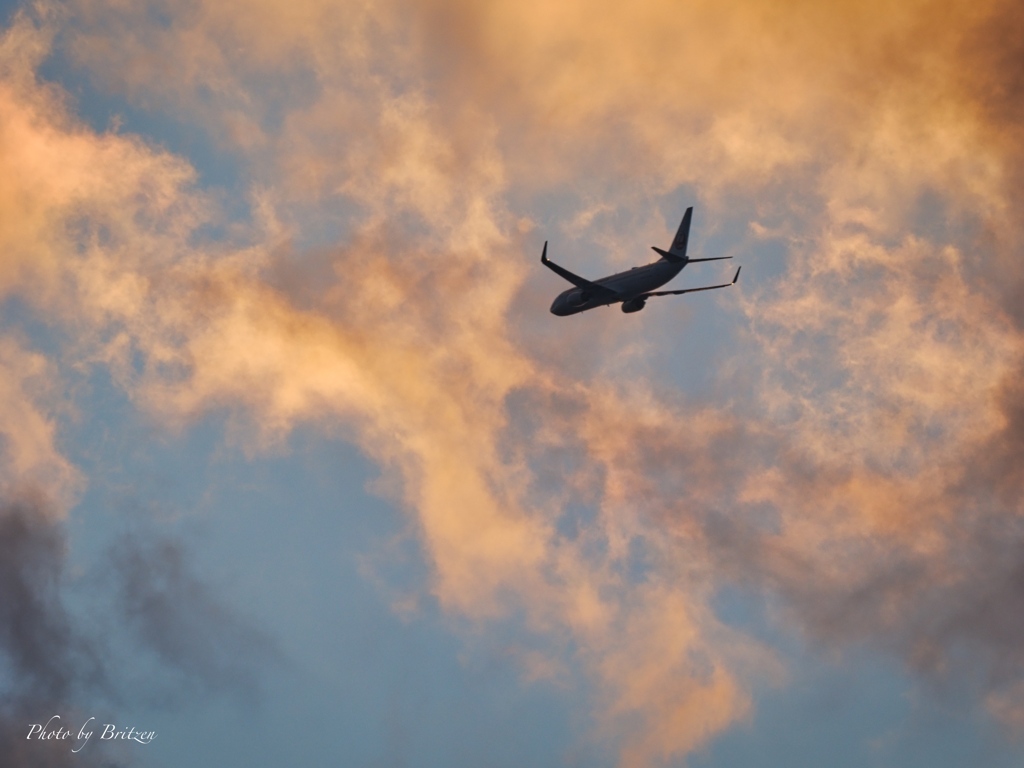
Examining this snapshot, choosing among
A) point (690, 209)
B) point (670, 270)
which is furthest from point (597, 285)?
point (690, 209)

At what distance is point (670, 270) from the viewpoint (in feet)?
425

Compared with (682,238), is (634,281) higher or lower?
lower

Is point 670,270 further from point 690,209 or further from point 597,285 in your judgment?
point 690,209

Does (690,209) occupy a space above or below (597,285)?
above

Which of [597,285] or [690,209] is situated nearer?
[597,285]

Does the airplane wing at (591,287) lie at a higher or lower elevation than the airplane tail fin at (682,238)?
lower

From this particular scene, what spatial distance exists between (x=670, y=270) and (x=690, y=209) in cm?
2101

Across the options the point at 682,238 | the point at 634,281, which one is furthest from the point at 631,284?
the point at 682,238

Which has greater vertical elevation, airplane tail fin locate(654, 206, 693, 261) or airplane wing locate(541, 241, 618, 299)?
airplane tail fin locate(654, 206, 693, 261)

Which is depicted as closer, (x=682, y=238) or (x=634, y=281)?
(x=634, y=281)

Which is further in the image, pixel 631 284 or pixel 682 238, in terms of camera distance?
pixel 682 238

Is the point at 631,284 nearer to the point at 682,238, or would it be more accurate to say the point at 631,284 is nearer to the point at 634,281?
the point at 634,281

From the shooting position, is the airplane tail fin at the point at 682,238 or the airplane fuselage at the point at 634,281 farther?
the airplane tail fin at the point at 682,238

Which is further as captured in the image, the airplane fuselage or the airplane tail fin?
the airplane tail fin
